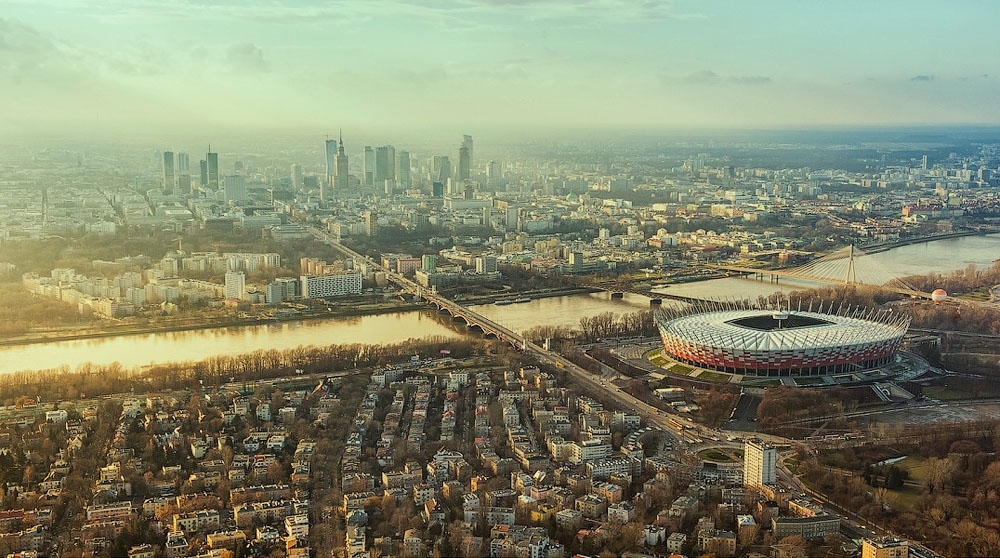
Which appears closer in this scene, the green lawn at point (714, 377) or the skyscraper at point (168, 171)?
the green lawn at point (714, 377)

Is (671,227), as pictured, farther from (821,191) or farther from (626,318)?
(626,318)

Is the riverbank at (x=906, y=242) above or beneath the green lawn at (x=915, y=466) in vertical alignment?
above

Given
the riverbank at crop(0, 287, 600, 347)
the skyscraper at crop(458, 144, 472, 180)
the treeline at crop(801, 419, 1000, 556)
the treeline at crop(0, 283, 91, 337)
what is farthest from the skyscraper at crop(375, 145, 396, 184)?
the treeline at crop(801, 419, 1000, 556)

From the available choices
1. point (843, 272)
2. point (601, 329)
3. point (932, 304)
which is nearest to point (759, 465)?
point (601, 329)

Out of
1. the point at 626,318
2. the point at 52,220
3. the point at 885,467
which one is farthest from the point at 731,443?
the point at 52,220

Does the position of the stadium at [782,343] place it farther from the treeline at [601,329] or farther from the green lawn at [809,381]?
the treeline at [601,329]

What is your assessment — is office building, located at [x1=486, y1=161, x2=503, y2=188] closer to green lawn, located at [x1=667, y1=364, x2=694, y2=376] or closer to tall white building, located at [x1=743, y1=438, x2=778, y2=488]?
green lawn, located at [x1=667, y1=364, x2=694, y2=376]

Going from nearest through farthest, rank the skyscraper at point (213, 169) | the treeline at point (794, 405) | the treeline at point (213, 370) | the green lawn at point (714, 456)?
1. the green lawn at point (714, 456)
2. the treeline at point (794, 405)
3. the treeline at point (213, 370)
4. the skyscraper at point (213, 169)

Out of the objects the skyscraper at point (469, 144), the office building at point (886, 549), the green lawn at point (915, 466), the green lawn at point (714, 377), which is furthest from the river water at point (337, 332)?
the skyscraper at point (469, 144)
